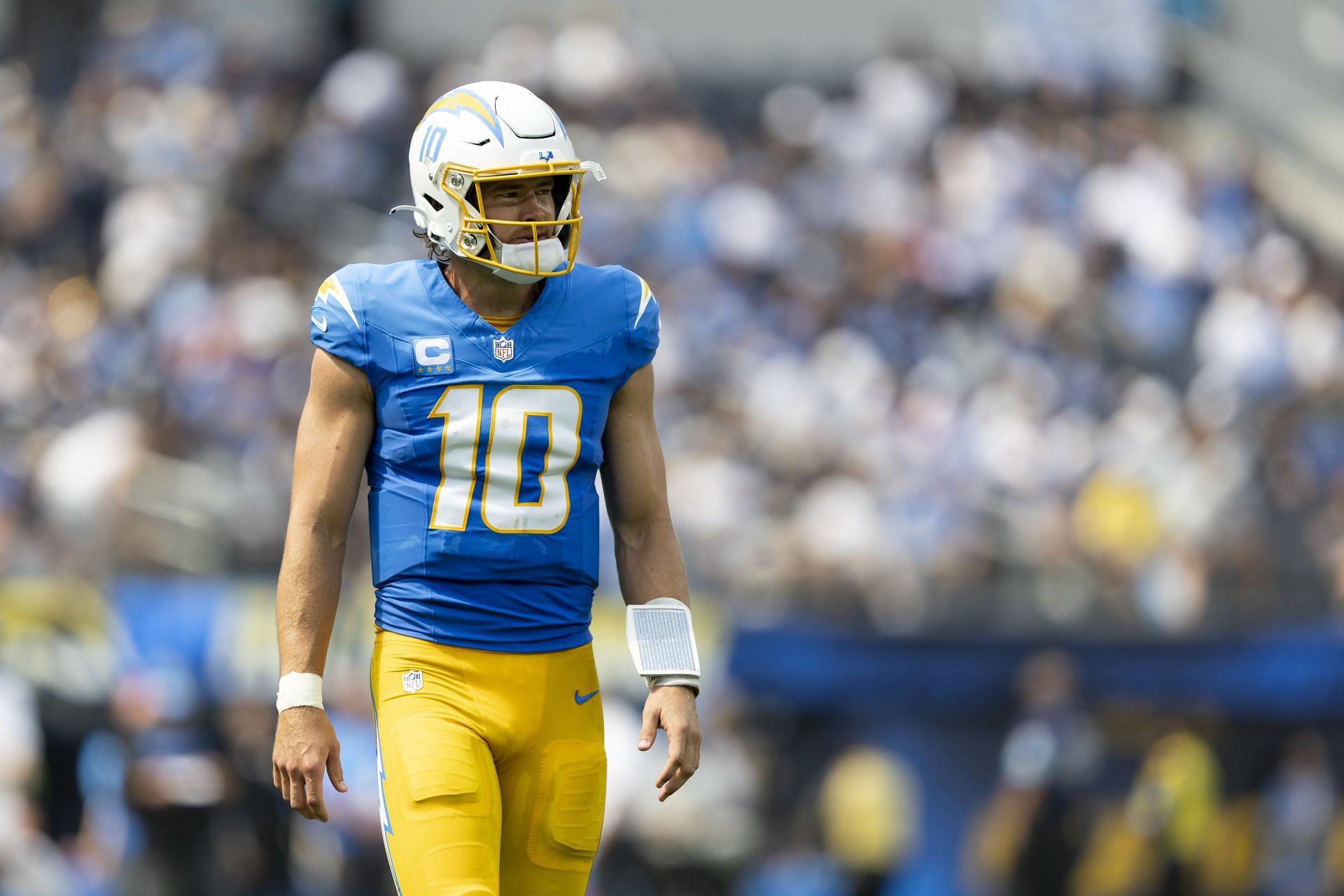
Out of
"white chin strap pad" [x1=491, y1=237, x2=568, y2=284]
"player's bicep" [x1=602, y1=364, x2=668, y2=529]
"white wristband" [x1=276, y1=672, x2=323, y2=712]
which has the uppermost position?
"white chin strap pad" [x1=491, y1=237, x2=568, y2=284]

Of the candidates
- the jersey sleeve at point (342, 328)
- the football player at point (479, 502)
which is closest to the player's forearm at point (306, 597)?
the football player at point (479, 502)

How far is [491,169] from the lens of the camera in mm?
4047

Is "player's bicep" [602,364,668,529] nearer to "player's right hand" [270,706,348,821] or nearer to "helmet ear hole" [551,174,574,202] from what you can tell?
"helmet ear hole" [551,174,574,202]

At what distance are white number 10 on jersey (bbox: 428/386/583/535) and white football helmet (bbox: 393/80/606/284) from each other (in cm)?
28

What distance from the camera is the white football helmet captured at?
405cm

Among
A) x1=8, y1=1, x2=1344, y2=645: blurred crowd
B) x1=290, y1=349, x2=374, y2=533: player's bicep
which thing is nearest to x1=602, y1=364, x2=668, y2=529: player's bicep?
x1=290, y1=349, x2=374, y2=533: player's bicep

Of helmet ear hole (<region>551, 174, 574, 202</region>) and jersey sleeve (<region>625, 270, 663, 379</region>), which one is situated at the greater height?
helmet ear hole (<region>551, 174, 574, 202</region>)

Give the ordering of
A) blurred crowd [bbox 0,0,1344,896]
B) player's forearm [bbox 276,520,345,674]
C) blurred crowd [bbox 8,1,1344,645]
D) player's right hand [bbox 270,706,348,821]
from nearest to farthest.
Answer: player's right hand [bbox 270,706,348,821], player's forearm [bbox 276,520,345,674], blurred crowd [bbox 0,0,1344,896], blurred crowd [bbox 8,1,1344,645]

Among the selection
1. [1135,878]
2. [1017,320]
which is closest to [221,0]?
[1017,320]

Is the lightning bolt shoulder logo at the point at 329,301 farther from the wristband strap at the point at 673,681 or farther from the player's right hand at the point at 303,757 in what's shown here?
the wristband strap at the point at 673,681

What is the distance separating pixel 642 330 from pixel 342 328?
0.68 meters

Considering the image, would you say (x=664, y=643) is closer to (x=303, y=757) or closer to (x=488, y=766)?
(x=488, y=766)

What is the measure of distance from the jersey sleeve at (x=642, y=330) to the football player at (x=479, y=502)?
1.3 inches

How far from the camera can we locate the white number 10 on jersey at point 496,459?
13.2 ft
